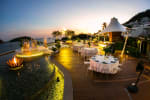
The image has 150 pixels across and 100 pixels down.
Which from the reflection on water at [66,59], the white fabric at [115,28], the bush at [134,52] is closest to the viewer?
the reflection on water at [66,59]

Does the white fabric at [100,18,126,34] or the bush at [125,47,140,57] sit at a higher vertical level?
the white fabric at [100,18,126,34]

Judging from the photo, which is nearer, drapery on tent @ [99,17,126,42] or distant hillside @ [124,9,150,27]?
drapery on tent @ [99,17,126,42]

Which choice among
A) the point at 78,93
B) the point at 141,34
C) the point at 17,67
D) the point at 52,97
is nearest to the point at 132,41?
the point at 141,34

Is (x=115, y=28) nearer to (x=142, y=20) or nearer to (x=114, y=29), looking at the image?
(x=114, y=29)

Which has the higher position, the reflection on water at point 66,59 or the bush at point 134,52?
the bush at point 134,52

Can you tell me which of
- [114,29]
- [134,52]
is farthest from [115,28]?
[134,52]

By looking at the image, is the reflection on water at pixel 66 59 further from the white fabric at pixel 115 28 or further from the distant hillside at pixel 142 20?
the distant hillside at pixel 142 20

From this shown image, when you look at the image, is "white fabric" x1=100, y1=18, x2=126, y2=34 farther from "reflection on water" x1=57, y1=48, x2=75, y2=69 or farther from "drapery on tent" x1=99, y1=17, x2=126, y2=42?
"reflection on water" x1=57, y1=48, x2=75, y2=69

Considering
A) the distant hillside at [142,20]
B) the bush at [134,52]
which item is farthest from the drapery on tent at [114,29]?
the distant hillside at [142,20]

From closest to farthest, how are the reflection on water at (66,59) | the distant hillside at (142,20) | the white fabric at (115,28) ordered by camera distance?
1. the reflection on water at (66,59)
2. the white fabric at (115,28)
3. the distant hillside at (142,20)

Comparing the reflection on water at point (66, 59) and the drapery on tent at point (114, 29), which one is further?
the drapery on tent at point (114, 29)

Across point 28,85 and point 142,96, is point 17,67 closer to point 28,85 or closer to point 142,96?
point 28,85

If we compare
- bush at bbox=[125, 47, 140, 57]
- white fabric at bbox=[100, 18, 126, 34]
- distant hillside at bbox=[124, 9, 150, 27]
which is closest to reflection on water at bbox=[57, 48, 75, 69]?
white fabric at bbox=[100, 18, 126, 34]

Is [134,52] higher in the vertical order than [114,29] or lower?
lower
